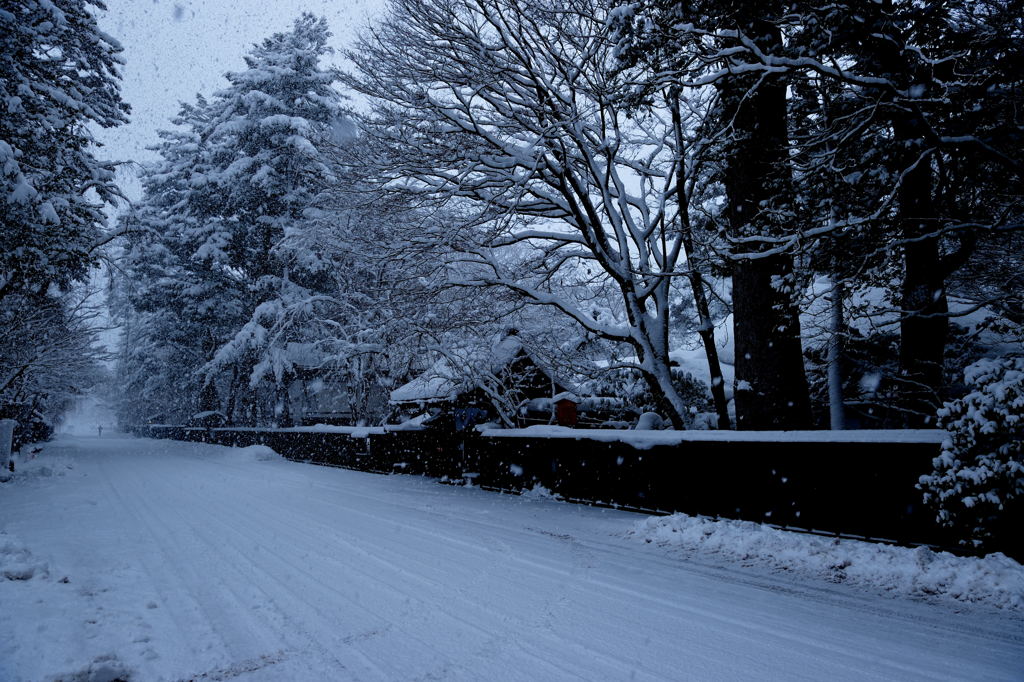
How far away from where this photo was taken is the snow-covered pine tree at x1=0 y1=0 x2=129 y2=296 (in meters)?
11.4

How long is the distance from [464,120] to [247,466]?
14632 millimetres

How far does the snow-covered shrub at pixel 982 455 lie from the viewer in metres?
5.07

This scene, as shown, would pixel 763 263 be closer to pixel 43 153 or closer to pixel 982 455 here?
pixel 982 455

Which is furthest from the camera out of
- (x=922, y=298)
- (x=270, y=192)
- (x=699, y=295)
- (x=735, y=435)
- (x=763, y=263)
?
(x=270, y=192)

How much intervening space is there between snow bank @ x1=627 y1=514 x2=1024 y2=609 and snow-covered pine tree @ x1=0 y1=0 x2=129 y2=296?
43.2 feet

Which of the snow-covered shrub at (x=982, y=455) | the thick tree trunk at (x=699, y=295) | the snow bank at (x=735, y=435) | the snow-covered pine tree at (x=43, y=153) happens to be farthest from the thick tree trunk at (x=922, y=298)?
the snow-covered pine tree at (x=43, y=153)

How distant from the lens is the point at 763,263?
941cm

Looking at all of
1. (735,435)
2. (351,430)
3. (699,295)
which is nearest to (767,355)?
(735,435)

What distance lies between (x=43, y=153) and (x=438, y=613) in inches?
589

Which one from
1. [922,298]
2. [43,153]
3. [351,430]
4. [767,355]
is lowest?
[351,430]

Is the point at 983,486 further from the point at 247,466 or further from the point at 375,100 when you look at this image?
the point at 247,466

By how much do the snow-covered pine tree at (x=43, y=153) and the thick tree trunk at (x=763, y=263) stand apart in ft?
43.9

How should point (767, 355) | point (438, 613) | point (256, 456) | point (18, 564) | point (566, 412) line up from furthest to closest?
point (256, 456) → point (566, 412) → point (767, 355) → point (18, 564) → point (438, 613)

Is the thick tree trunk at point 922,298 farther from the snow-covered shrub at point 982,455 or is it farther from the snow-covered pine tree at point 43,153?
the snow-covered pine tree at point 43,153
